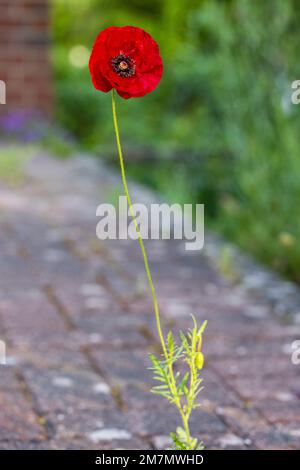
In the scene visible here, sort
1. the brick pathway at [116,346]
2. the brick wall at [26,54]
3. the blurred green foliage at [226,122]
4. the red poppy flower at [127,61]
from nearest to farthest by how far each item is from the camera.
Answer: the red poppy flower at [127,61] < the brick pathway at [116,346] < the blurred green foliage at [226,122] < the brick wall at [26,54]

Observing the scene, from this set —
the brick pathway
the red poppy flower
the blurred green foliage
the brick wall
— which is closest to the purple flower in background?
the brick wall

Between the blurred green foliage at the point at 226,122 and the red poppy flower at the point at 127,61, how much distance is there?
8.83ft

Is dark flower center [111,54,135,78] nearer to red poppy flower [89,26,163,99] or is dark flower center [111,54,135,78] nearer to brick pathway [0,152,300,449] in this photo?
red poppy flower [89,26,163,99]

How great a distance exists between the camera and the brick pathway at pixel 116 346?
2482 millimetres

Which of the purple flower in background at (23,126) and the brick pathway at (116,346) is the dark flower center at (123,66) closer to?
the brick pathway at (116,346)

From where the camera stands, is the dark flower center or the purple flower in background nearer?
the dark flower center

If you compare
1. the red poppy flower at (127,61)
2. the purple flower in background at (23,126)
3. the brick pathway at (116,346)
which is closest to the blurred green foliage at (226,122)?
the brick pathway at (116,346)

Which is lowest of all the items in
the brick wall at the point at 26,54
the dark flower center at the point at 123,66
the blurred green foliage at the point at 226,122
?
the dark flower center at the point at 123,66

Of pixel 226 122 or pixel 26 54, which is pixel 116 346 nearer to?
pixel 226 122

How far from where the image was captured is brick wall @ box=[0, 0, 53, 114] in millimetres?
9266

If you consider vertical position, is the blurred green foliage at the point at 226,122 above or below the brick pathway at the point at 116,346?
above

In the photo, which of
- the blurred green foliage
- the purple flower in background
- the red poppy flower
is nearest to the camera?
the red poppy flower

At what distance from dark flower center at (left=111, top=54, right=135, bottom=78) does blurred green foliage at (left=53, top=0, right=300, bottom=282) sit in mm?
2703
